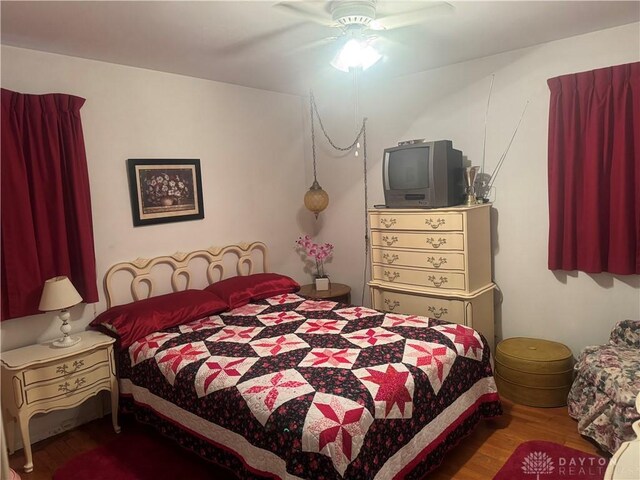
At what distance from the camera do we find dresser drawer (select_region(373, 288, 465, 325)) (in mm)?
3162

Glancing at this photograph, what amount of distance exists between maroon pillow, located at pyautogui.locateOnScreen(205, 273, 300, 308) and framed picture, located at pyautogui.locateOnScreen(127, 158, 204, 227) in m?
0.61

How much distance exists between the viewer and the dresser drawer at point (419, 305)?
3162 mm

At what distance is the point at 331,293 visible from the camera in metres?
4.02

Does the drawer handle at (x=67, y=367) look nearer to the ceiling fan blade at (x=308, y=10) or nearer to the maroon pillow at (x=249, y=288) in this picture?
the maroon pillow at (x=249, y=288)

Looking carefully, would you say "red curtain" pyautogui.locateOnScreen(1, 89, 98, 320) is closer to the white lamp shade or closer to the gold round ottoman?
the white lamp shade

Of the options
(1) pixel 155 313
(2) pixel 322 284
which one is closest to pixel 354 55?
(1) pixel 155 313

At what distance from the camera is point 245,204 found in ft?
13.1

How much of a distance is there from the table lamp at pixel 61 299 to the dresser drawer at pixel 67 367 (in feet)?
0.40

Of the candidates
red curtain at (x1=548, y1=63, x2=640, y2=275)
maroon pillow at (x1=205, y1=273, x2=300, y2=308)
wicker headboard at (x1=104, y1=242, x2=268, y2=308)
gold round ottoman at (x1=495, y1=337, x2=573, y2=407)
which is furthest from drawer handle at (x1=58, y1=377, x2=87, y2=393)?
red curtain at (x1=548, y1=63, x2=640, y2=275)

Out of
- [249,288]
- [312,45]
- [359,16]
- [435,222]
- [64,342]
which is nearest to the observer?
[359,16]

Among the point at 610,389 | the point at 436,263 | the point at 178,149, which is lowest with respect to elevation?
the point at 610,389

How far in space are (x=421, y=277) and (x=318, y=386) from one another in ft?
5.15

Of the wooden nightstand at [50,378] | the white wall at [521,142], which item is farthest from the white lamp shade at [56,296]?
the white wall at [521,142]

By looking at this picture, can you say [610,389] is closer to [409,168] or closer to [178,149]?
[409,168]
